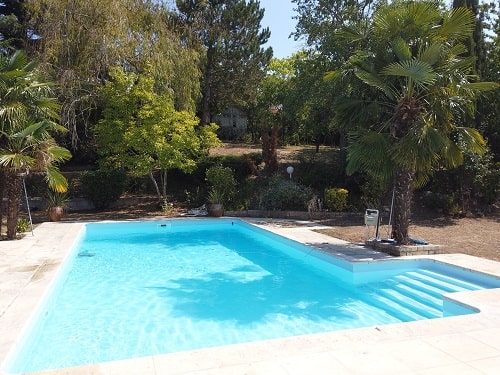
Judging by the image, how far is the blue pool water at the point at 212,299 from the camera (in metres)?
5.49

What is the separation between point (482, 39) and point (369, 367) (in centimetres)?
1520

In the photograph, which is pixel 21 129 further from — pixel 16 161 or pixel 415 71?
pixel 415 71

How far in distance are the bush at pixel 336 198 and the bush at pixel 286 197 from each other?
0.68m

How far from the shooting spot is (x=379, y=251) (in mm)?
9312

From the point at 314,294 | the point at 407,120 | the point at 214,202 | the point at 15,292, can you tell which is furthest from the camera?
the point at 214,202

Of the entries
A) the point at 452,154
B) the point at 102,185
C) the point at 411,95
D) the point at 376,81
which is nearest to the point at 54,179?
the point at 102,185

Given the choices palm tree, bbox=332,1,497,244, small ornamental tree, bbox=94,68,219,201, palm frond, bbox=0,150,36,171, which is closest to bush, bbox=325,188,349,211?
small ornamental tree, bbox=94,68,219,201

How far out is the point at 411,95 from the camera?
8688mm

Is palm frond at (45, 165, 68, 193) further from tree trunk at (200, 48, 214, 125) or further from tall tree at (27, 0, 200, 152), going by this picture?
tree trunk at (200, 48, 214, 125)

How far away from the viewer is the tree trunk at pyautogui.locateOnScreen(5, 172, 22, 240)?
10281 mm

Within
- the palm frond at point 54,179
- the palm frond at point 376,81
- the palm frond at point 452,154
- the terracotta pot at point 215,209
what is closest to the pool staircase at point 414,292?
the palm frond at point 452,154

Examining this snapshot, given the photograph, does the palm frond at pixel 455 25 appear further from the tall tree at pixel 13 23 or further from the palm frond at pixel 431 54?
the tall tree at pixel 13 23

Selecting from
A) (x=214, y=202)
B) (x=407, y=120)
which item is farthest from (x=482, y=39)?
(x=214, y=202)

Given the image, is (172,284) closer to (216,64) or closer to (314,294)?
(314,294)
